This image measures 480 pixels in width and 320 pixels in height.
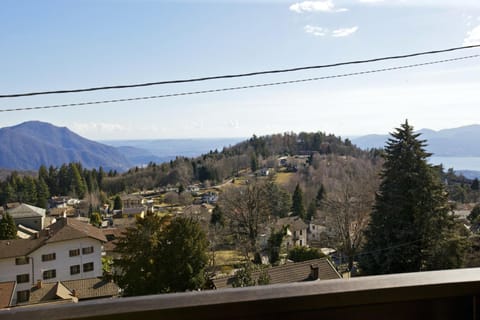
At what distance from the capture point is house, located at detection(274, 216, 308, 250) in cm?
1139

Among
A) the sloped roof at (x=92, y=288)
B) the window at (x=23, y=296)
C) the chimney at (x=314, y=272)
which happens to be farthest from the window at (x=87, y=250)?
the chimney at (x=314, y=272)

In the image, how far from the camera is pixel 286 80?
2555mm

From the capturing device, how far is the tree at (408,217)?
6.63 metres

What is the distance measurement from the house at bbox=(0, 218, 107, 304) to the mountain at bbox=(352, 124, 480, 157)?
735cm

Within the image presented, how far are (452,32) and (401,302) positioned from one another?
364cm

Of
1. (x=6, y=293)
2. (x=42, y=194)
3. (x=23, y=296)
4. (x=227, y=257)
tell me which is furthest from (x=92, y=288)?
(x=42, y=194)

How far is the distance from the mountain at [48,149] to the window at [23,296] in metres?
15.8

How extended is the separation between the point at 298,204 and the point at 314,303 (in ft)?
49.8

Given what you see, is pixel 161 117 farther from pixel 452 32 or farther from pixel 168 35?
pixel 452 32

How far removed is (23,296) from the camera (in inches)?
303

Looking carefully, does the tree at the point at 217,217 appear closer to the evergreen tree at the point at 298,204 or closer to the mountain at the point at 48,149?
the evergreen tree at the point at 298,204

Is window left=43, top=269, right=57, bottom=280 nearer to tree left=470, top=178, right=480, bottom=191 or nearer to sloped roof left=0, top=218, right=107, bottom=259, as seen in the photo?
sloped roof left=0, top=218, right=107, bottom=259

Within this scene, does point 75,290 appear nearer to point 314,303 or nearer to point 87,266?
point 87,266

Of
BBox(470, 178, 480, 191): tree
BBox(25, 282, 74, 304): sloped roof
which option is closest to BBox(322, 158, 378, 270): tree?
BBox(470, 178, 480, 191): tree
